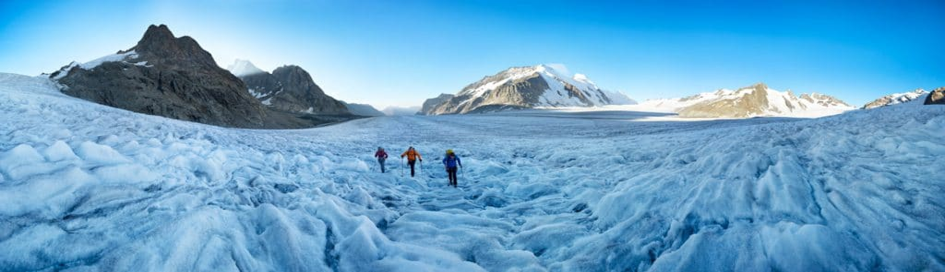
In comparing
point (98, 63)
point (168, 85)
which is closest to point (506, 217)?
point (168, 85)

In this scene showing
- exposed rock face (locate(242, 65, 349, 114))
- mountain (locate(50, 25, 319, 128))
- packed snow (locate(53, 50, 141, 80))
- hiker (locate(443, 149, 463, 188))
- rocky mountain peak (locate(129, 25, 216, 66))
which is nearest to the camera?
hiker (locate(443, 149, 463, 188))

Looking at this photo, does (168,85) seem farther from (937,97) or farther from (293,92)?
(937,97)

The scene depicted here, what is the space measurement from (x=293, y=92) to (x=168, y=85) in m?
100.0

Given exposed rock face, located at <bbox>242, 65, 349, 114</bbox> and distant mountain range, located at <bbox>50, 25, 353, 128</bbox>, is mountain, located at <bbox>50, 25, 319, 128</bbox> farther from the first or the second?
exposed rock face, located at <bbox>242, 65, 349, 114</bbox>

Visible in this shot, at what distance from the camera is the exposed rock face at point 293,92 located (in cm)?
15000

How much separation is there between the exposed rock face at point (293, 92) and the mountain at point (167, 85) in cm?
5841

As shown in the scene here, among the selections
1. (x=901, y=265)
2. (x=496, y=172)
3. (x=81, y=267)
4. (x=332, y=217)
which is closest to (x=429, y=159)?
(x=496, y=172)

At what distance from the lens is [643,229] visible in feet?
18.5

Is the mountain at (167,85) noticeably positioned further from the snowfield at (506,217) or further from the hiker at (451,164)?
the hiker at (451,164)

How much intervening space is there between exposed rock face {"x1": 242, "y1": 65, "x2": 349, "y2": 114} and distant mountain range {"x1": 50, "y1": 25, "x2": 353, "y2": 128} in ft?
185

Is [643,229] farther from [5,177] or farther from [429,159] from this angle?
[429,159]

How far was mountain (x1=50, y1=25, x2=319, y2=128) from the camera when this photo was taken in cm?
5350

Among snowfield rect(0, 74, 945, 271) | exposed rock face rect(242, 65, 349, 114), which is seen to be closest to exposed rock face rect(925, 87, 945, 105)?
snowfield rect(0, 74, 945, 271)

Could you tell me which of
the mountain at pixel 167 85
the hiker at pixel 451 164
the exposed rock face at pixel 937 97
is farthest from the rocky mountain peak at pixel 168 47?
the exposed rock face at pixel 937 97
